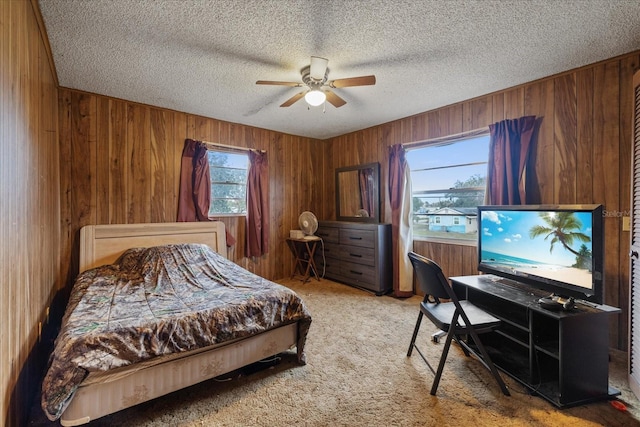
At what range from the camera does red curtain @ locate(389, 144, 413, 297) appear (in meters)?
3.71

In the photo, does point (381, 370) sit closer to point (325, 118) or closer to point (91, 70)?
point (325, 118)

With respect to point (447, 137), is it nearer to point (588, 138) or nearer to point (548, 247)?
point (588, 138)

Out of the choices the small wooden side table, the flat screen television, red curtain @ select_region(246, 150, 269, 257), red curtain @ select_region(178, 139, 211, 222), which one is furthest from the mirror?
red curtain @ select_region(178, 139, 211, 222)

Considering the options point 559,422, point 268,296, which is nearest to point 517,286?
point 559,422

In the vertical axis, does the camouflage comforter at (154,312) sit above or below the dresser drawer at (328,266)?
above

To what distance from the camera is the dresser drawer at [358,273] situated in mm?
3873

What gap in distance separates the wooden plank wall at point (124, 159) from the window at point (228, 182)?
165 mm

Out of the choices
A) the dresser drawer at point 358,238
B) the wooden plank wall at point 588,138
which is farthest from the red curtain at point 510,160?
the dresser drawer at point 358,238

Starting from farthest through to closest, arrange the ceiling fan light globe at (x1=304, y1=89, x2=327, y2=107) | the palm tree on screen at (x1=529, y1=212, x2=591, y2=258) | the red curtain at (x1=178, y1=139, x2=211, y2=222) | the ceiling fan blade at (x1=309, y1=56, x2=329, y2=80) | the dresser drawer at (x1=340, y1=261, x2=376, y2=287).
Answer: the dresser drawer at (x1=340, y1=261, x2=376, y2=287), the red curtain at (x1=178, y1=139, x2=211, y2=222), the ceiling fan light globe at (x1=304, y1=89, x2=327, y2=107), the ceiling fan blade at (x1=309, y1=56, x2=329, y2=80), the palm tree on screen at (x1=529, y1=212, x2=591, y2=258)

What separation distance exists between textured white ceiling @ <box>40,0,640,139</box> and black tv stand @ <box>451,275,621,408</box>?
185cm

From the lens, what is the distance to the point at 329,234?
4.48m

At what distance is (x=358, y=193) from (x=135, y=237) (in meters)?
3.07

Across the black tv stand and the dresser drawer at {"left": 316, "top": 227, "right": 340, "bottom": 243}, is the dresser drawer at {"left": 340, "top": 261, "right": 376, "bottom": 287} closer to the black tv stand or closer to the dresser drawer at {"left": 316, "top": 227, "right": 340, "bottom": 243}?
the dresser drawer at {"left": 316, "top": 227, "right": 340, "bottom": 243}

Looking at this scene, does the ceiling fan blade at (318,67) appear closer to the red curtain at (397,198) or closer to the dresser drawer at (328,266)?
the red curtain at (397,198)
